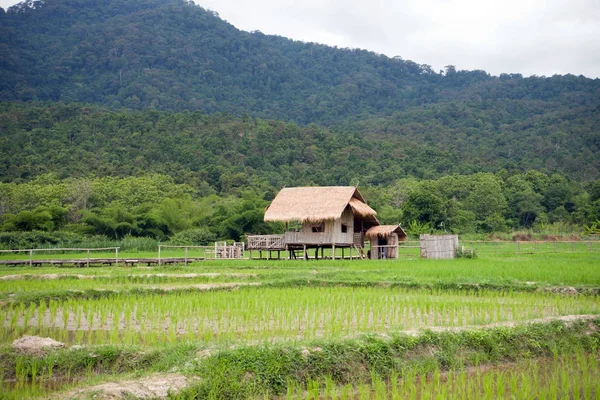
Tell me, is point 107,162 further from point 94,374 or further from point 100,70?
point 100,70

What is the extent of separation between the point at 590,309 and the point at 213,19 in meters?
175

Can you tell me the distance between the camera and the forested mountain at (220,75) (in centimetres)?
11881

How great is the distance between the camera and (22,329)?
10688mm

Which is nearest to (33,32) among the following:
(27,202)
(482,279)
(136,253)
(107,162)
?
(107,162)

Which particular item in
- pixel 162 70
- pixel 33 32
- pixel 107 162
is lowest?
pixel 107 162

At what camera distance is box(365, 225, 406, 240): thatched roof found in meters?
30.0

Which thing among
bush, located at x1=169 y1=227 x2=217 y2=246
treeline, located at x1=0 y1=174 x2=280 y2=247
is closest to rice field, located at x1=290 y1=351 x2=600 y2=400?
treeline, located at x1=0 y1=174 x2=280 y2=247

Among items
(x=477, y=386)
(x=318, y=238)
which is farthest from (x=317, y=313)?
(x=318, y=238)

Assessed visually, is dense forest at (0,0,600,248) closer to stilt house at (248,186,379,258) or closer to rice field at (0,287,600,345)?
stilt house at (248,186,379,258)

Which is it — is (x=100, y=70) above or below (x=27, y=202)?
above

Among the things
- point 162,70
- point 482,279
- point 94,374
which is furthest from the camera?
point 162,70

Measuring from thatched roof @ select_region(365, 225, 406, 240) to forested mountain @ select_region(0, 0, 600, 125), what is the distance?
223 feet

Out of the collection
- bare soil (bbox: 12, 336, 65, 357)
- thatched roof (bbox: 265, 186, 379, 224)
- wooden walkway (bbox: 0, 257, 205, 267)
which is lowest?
wooden walkway (bbox: 0, 257, 205, 267)

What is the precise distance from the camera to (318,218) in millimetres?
29656
